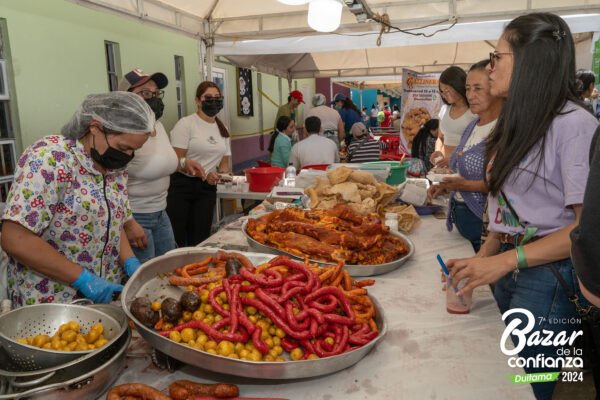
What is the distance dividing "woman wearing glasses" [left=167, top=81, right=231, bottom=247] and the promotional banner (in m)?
4.23

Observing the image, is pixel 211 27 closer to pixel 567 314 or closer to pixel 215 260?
pixel 215 260

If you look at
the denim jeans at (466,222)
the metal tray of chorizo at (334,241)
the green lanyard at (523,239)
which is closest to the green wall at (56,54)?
the metal tray of chorizo at (334,241)

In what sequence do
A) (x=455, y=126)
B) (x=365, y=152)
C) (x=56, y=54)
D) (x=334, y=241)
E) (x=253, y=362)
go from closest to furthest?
(x=253, y=362)
(x=334, y=241)
(x=455, y=126)
(x=56, y=54)
(x=365, y=152)

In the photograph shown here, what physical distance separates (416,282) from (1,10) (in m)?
4.43

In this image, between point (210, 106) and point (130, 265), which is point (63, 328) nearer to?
point (130, 265)

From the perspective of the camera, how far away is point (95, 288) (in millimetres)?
1934

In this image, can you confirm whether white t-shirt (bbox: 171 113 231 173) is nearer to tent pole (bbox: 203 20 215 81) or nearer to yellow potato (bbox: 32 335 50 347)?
tent pole (bbox: 203 20 215 81)

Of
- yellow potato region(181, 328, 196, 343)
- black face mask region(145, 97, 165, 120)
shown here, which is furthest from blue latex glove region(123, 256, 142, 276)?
black face mask region(145, 97, 165, 120)

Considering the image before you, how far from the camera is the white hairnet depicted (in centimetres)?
205

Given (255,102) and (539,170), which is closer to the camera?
(539,170)

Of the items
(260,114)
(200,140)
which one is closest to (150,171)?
(200,140)

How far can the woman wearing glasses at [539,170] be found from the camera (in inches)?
61.1

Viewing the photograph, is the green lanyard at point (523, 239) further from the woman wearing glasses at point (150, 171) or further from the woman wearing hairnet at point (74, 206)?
the woman wearing glasses at point (150, 171)

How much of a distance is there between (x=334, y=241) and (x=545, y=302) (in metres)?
1.02
